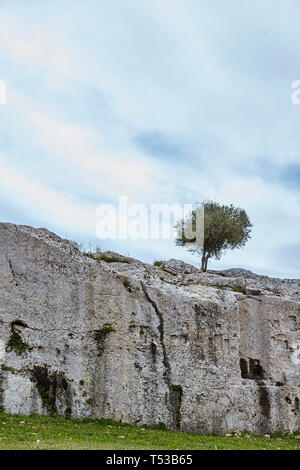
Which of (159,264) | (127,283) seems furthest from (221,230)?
(127,283)

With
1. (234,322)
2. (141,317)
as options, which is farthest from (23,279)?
(234,322)

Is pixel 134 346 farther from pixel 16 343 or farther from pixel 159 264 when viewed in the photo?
pixel 159 264

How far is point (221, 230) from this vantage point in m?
45.2

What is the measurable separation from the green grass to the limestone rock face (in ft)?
2.69

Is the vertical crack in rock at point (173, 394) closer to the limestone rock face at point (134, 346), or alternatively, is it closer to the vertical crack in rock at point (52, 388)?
the limestone rock face at point (134, 346)

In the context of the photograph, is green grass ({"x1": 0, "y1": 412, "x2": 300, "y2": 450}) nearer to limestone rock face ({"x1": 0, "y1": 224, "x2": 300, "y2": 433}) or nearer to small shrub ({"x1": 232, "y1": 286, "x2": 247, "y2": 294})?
limestone rock face ({"x1": 0, "y1": 224, "x2": 300, "y2": 433})

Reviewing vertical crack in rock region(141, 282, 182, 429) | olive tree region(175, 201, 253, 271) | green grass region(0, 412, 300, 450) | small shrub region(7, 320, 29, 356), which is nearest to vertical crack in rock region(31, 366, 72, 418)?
green grass region(0, 412, 300, 450)

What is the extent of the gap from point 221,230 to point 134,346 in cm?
2519

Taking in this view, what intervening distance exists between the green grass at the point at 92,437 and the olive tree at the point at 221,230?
2650 centimetres

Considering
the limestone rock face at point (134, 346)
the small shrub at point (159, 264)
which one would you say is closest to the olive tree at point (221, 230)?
the small shrub at point (159, 264)

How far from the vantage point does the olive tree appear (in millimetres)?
45469
